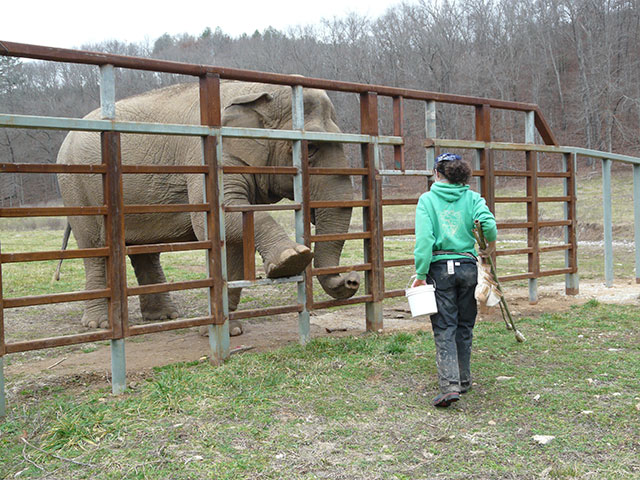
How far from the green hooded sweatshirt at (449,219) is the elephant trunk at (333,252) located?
1722 millimetres

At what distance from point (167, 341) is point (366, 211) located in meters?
2.77

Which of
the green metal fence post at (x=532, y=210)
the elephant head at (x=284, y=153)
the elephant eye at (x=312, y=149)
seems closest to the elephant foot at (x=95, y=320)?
the elephant head at (x=284, y=153)

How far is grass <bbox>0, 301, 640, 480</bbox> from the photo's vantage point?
3711mm

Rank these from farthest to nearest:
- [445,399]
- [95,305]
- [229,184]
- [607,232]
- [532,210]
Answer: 1. [607,232]
2. [532,210]
3. [95,305]
4. [229,184]
5. [445,399]

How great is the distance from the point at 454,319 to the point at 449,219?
30.7 inches

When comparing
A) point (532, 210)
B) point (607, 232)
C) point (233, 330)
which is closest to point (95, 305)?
point (233, 330)

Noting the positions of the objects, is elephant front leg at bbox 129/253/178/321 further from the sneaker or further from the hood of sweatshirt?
the sneaker

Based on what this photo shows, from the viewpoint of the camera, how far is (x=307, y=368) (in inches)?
223

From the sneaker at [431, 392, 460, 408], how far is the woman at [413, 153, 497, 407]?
190mm

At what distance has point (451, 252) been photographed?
5020 millimetres

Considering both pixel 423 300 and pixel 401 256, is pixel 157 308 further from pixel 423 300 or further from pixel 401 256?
pixel 401 256

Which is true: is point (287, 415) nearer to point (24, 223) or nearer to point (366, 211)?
point (366, 211)

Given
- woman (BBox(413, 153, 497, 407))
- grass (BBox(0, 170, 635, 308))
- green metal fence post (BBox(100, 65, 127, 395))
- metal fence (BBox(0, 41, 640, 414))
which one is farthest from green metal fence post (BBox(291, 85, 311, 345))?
grass (BBox(0, 170, 635, 308))

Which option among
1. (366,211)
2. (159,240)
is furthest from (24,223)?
(366,211)
